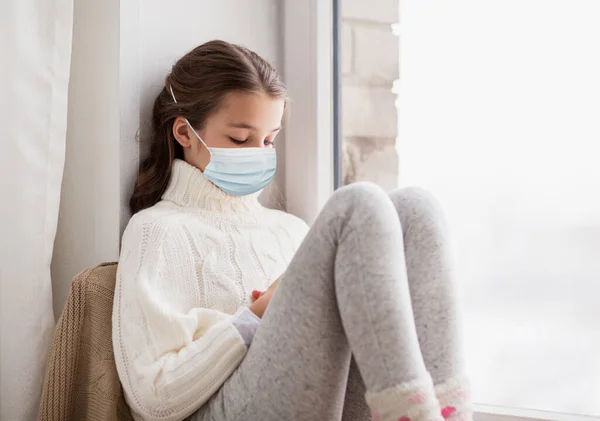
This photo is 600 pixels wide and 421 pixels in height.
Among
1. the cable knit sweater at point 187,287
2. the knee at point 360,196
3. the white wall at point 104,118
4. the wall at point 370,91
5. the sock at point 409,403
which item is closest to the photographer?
the sock at point 409,403

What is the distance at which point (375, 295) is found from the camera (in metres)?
0.98

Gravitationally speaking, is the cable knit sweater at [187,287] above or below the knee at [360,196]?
below

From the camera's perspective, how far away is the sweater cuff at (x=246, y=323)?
1.17 metres

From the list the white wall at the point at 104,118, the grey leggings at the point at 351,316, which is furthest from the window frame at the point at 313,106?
the grey leggings at the point at 351,316

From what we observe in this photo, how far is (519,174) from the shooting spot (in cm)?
151

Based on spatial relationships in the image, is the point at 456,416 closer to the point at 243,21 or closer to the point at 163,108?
the point at 163,108

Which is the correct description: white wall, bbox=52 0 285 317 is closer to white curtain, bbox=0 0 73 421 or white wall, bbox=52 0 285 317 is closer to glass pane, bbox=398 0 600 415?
white curtain, bbox=0 0 73 421

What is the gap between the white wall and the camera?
1.40 meters

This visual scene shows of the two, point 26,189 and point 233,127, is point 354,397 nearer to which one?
point 233,127

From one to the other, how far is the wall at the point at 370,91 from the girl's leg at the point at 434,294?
0.55m

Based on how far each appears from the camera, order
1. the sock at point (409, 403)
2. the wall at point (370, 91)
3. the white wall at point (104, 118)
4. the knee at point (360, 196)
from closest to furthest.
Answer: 1. the sock at point (409, 403)
2. the knee at point (360, 196)
3. the white wall at point (104, 118)
4. the wall at point (370, 91)

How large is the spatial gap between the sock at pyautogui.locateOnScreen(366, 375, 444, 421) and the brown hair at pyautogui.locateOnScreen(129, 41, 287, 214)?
695 millimetres

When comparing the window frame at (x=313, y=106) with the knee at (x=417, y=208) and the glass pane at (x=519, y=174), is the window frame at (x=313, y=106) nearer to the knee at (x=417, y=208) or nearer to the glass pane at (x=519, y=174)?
the glass pane at (x=519, y=174)

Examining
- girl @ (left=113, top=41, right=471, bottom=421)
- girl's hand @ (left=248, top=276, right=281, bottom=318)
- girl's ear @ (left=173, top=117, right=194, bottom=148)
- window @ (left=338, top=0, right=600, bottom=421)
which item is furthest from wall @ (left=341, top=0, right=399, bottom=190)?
girl's hand @ (left=248, top=276, right=281, bottom=318)
